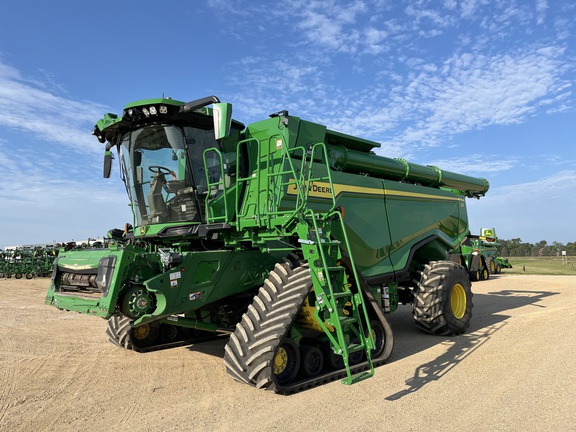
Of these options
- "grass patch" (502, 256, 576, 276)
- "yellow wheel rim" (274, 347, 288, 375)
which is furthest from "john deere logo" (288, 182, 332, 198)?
"grass patch" (502, 256, 576, 276)

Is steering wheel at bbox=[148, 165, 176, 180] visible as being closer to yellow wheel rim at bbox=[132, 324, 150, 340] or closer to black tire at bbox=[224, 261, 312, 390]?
black tire at bbox=[224, 261, 312, 390]

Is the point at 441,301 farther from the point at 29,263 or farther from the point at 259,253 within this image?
the point at 29,263

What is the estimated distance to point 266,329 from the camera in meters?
4.60

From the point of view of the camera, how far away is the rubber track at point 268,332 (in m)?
4.45

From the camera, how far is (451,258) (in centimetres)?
998

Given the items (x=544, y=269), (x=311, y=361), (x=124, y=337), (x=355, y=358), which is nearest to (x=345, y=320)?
(x=311, y=361)

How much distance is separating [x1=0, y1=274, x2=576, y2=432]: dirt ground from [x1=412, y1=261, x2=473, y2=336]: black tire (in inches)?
10.1

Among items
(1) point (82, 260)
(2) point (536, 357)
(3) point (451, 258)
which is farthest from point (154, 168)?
(3) point (451, 258)

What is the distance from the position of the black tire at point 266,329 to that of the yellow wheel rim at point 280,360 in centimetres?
11

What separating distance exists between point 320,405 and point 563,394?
2.55 m

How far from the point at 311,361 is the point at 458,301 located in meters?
4.24

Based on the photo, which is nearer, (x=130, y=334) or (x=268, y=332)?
(x=268, y=332)

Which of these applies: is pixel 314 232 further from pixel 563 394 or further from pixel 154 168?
pixel 563 394

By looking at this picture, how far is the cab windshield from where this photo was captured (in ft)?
20.0
